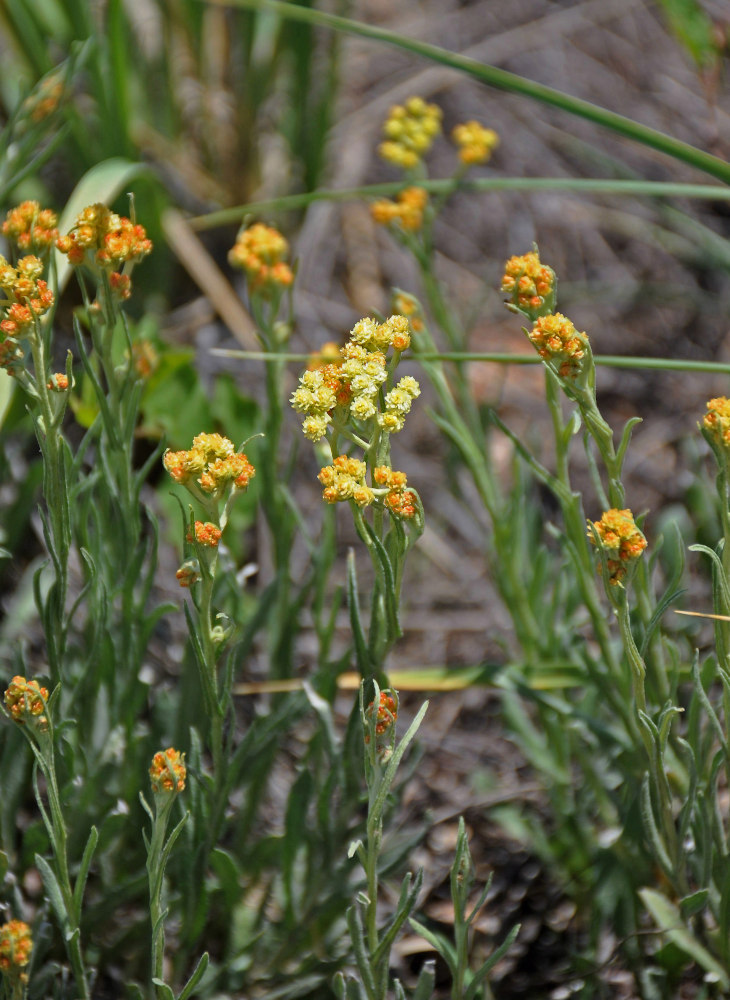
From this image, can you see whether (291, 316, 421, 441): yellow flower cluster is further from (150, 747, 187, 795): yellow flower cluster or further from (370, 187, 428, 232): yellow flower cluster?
(370, 187, 428, 232): yellow flower cluster

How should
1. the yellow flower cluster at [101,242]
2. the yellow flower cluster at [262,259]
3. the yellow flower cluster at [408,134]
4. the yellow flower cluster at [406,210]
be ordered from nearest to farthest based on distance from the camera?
1. the yellow flower cluster at [101,242]
2. the yellow flower cluster at [262,259]
3. the yellow flower cluster at [406,210]
4. the yellow flower cluster at [408,134]

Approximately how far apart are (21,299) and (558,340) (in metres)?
0.58

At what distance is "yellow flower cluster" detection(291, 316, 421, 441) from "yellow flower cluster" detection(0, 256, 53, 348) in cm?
31

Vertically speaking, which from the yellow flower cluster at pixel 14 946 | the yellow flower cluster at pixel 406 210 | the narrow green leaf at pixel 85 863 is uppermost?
the yellow flower cluster at pixel 406 210

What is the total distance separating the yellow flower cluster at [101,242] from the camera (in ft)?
3.82

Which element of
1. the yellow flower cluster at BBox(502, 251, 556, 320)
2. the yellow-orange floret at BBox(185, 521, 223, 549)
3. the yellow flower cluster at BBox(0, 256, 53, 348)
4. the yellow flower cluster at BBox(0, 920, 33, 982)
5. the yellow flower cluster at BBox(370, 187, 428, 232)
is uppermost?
the yellow flower cluster at BBox(0, 256, 53, 348)

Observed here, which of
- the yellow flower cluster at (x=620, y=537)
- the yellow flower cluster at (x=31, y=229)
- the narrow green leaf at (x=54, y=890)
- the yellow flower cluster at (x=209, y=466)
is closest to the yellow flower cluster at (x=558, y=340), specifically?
the yellow flower cluster at (x=620, y=537)

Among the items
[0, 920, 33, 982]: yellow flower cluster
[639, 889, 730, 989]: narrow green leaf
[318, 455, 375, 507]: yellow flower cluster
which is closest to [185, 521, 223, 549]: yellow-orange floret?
[318, 455, 375, 507]: yellow flower cluster

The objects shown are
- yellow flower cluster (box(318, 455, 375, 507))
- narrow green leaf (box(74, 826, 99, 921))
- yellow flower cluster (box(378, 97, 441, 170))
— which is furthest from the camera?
yellow flower cluster (box(378, 97, 441, 170))

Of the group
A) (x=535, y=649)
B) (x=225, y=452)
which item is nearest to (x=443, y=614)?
(x=535, y=649)

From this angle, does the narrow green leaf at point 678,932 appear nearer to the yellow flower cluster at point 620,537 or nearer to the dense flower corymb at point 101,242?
the yellow flower cluster at point 620,537

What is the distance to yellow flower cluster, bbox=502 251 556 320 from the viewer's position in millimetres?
1144

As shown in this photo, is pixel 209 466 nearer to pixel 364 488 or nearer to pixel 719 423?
pixel 364 488

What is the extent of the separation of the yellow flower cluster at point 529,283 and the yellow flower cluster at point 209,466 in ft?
1.23
